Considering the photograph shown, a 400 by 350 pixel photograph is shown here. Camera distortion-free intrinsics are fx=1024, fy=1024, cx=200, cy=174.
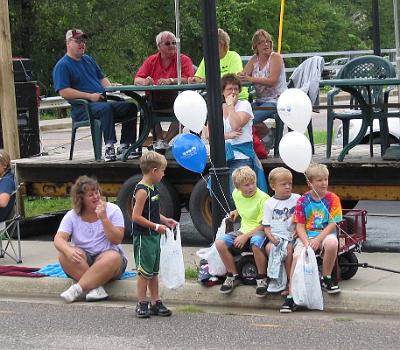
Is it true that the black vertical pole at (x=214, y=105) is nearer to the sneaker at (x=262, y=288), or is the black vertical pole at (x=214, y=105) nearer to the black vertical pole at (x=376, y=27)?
the sneaker at (x=262, y=288)

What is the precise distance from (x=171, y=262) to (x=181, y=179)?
9.97ft

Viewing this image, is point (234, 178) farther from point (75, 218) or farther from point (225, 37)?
point (225, 37)

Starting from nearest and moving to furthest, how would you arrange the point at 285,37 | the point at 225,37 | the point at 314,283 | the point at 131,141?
the point at 314,283, the point at 225,37, the point at 131,141, the point at 285,37

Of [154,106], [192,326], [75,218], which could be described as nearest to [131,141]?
[154,106]

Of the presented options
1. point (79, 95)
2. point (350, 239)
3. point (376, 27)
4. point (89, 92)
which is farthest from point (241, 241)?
point (376, 27)

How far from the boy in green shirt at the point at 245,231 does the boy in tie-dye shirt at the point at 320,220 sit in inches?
13.9

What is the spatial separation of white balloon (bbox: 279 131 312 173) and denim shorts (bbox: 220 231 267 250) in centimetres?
63

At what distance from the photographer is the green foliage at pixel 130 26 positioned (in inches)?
1262

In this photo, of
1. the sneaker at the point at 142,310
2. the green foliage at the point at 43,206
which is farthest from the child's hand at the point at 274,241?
the green foliage at the point at 43,206

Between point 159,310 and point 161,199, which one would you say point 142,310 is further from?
point 161,199

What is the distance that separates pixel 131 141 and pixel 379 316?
15.6 ft

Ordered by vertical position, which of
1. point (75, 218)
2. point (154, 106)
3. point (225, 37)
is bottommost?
point (75, 218)

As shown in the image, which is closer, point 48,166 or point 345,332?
point 345,332

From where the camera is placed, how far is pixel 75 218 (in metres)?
8.67
